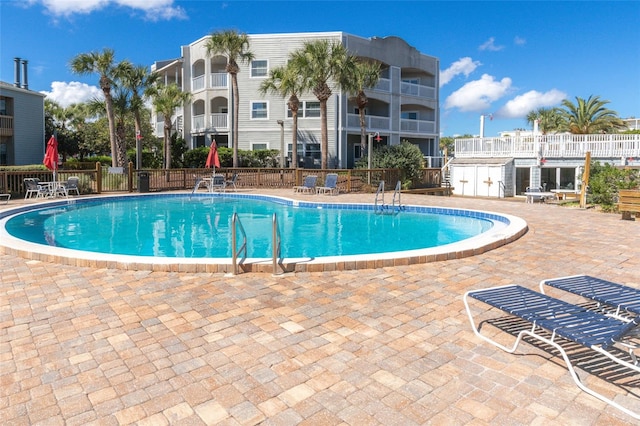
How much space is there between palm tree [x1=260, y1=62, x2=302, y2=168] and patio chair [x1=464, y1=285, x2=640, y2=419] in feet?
71.4

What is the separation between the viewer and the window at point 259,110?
30266 millimetres

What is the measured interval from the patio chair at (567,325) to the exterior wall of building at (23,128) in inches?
1285

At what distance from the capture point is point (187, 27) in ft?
109

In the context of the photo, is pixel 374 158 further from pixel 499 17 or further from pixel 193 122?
pixel 193 122

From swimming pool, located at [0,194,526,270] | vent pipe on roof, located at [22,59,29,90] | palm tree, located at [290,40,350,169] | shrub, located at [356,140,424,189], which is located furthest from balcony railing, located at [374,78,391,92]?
vent pipe on roof, located at [22,59,29,90]

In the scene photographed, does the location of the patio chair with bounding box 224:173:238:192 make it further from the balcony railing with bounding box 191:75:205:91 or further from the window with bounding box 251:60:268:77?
the balcony railing with bounding box 191:75:205:91

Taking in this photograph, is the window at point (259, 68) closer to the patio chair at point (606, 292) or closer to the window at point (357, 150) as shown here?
the window at point (357, 150)

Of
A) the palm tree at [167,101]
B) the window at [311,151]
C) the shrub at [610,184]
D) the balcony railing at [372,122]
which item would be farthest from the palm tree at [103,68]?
the shrub at [610,184]

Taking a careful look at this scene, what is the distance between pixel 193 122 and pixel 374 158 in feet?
50.0

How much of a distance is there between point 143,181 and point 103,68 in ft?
24.8

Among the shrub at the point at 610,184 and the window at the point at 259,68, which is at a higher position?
the window at the point at 259,68

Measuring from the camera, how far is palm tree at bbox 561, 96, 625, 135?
34.7 metres

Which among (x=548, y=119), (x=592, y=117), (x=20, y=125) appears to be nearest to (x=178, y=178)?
(x=20, y=125)

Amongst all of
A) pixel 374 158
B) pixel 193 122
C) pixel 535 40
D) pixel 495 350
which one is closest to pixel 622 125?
pixel 535 40
